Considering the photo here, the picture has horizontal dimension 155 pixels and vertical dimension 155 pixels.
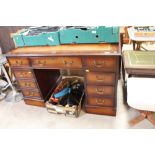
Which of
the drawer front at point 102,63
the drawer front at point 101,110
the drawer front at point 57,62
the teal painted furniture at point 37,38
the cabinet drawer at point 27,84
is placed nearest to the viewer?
the drawer front at point 102,63

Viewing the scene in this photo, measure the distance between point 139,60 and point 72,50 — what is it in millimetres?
693

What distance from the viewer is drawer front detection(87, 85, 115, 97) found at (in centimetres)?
160

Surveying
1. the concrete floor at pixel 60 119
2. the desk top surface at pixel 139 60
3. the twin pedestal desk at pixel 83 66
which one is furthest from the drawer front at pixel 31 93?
the desk top surface at pixel 139 60

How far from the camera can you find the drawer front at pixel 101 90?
62.9 inches

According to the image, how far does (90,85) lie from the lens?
1.63 m

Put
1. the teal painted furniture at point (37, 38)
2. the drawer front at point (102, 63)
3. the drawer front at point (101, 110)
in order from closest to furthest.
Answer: the drawer front at point (102, 63)
the teal painted furniture at point (37, 38)
the drawer front at point (101, 110)

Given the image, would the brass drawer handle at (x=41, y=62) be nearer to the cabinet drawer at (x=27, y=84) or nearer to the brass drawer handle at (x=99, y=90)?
the cabinet drawer at (x=27, y=84)

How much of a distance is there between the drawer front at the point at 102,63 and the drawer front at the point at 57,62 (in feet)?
0.32

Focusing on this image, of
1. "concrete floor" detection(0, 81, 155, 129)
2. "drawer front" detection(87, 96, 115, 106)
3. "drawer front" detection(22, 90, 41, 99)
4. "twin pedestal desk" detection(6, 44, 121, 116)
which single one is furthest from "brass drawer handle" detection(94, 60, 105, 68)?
"drawer front" detection(22, 90, 41, 99)

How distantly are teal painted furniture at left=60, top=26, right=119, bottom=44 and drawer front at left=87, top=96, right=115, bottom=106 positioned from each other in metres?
0.62

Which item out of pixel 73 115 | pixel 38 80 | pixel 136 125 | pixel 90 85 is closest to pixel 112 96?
pixel 90 85

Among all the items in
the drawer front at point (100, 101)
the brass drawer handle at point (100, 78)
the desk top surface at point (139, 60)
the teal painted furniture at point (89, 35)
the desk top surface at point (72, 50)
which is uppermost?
the teal painted furniture at point (89, 35)
